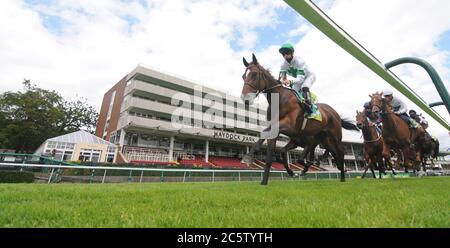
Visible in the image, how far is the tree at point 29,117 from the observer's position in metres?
35.2

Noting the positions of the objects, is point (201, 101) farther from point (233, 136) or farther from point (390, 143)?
point (390, 143)

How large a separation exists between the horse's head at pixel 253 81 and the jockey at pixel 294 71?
0.95 meters

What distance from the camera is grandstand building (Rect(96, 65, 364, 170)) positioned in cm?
3403

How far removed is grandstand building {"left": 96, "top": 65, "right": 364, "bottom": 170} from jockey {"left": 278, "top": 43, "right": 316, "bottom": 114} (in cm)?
2805

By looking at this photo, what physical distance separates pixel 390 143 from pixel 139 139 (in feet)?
107

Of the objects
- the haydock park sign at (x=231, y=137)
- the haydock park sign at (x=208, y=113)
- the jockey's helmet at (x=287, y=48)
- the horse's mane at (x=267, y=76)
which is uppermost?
the haydock park sign at (x=208, y=113)

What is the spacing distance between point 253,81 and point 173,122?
32.0 metres

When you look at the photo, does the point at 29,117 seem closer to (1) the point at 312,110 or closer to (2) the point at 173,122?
(2) the point at 173,122

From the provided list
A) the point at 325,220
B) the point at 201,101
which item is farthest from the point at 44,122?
the point at 325,220

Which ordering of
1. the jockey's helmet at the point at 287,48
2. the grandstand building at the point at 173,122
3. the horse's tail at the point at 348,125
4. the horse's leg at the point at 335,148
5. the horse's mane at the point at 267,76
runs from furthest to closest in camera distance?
the grandstand building at the point at 173,122, the horse's tail at the point at 348,125, the horse's leg at the point at 335,148, the jockey's helmet at the point at 287,48, the horse's mane at the point at 267,76

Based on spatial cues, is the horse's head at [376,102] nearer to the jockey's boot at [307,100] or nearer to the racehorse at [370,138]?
the racehorse at [370,138]

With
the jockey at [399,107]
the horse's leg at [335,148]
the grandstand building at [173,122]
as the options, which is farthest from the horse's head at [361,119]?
the grandstand building at [173,122]

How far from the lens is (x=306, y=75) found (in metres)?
7.00
